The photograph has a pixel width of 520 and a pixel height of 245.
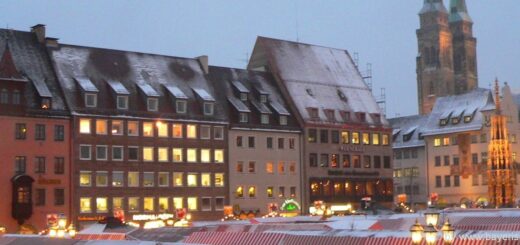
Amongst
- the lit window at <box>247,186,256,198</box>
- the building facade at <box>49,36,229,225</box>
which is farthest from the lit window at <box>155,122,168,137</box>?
the lit window at <box>247,186,256,198</box>

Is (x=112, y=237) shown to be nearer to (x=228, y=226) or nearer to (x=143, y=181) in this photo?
(x=228, y=226)

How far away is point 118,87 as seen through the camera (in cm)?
8306

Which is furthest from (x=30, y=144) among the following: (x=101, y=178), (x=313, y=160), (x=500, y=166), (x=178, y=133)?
(x=500, y=166)

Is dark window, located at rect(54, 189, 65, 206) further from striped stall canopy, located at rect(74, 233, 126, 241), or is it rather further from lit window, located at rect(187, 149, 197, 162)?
striped stall canopy, located at rect(74, 233, 126, 241)

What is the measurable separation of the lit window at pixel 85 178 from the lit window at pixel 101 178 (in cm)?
72

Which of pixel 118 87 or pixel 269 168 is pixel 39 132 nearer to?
pixel 118 87

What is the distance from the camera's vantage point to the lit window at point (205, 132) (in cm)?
8700

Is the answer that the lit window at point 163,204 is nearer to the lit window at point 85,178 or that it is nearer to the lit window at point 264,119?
the lit window at point 85,178

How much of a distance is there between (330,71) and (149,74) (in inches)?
865

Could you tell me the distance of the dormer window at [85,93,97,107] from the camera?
264ft

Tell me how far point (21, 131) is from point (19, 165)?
8.58 feet

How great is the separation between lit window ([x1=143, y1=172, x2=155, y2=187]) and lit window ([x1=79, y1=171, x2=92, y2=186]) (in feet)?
17.4

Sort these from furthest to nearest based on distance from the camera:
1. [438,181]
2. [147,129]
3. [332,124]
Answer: [438,181] < [332,124] < [147,129]

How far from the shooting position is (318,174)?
95.1 metres
